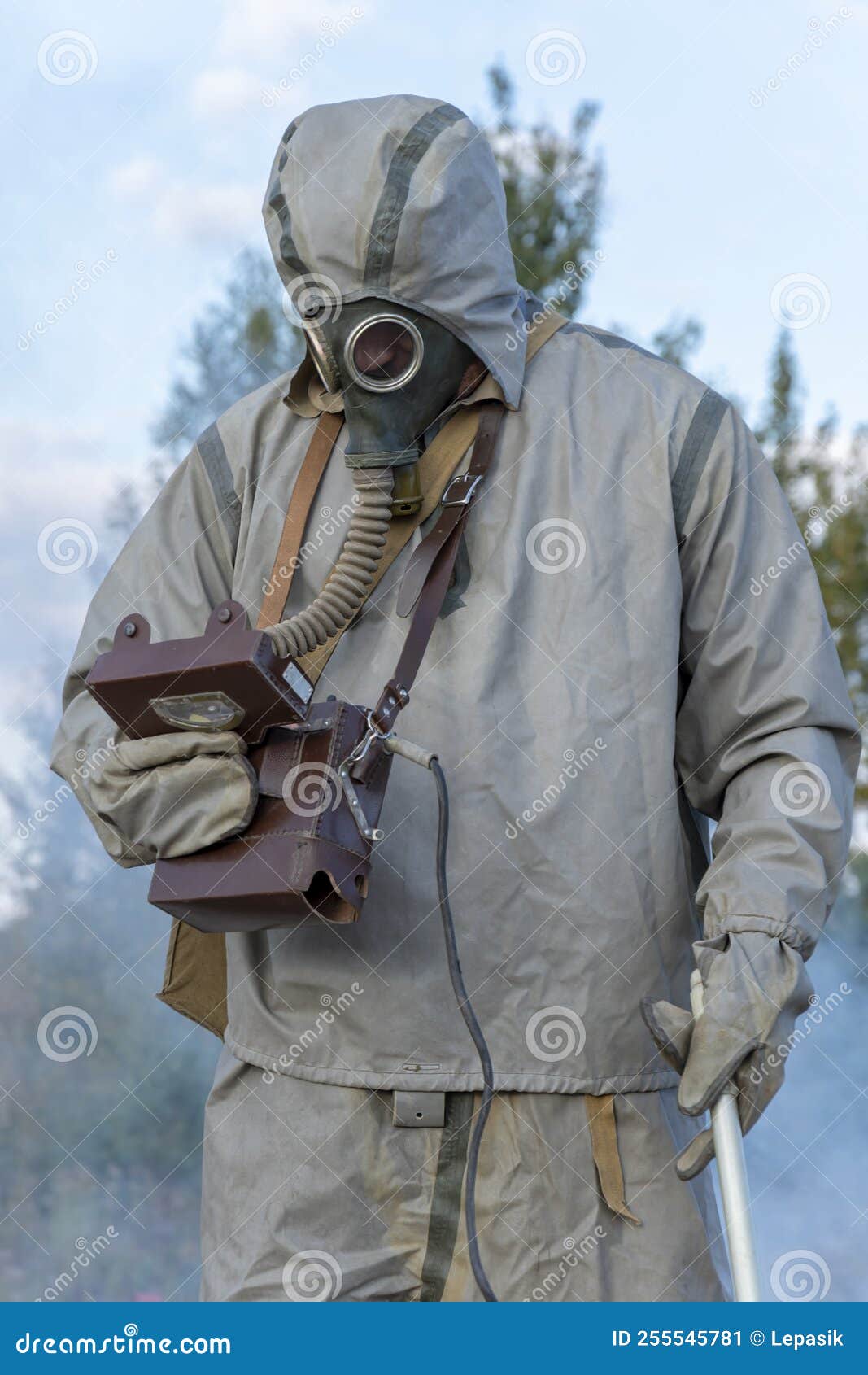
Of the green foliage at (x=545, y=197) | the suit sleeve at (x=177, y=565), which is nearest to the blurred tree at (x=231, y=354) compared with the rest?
the green foliage at (x=545, y=197)

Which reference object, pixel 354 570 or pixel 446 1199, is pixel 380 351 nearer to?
pixel 354 570

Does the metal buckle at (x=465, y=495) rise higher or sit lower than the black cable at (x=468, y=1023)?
higher

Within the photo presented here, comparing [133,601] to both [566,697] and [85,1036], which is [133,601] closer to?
[566,697]

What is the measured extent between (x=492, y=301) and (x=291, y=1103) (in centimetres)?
106

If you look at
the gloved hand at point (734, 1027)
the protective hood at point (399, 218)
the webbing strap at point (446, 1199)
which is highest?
the protective hood at point (399, 218)

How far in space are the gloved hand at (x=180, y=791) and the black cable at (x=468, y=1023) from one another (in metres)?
0.23

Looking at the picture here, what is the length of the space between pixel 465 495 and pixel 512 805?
1.31 feet

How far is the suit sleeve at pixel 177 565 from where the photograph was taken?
2252 millimetres

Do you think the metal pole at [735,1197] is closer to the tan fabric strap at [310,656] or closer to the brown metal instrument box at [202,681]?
the brown metal instrument box at [202,681]

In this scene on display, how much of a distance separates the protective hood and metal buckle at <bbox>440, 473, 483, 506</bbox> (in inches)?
5.1

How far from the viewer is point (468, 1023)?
1.91 meters

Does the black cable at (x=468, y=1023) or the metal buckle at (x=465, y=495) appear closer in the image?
the black cable at (x=468, y=1023)

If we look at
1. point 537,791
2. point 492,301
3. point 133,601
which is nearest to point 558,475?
point 492,301

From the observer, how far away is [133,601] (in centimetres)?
229
